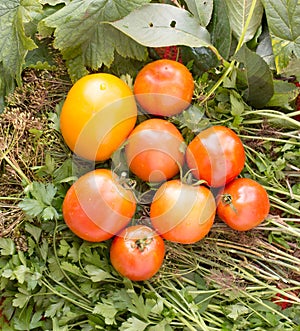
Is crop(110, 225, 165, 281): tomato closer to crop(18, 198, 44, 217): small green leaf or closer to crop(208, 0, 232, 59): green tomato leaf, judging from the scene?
crop(18, 198, 44, 217): small green leaf

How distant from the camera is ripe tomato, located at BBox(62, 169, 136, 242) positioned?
956 millimetres

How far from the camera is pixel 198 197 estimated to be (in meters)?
0.96

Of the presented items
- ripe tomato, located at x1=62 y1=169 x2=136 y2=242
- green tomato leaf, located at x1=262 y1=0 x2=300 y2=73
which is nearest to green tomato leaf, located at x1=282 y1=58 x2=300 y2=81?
green tomato leaf, located at x1=262 y1=0 x2=300 y2=73

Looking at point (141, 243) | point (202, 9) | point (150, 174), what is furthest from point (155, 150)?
point (202, 9)

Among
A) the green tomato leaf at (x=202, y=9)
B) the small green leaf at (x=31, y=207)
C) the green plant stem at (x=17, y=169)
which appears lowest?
the small green leaf at (x=31, y=207)

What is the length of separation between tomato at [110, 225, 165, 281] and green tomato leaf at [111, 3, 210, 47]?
0.31m

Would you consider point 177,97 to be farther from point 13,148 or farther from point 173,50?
point 13,148

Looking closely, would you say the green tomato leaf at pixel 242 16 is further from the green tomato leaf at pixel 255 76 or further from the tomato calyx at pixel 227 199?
the tomato calyx at pixel 227 199

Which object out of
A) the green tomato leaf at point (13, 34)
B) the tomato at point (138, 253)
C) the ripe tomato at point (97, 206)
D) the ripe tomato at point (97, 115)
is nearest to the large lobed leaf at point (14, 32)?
the green tomato leaf at point (13, 34)

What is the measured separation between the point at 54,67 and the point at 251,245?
18.2 inches

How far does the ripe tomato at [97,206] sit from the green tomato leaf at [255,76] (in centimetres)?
27

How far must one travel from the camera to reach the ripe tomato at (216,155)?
97 cm

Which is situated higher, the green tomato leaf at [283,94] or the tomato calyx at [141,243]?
the green tomato leaf at [283,94]

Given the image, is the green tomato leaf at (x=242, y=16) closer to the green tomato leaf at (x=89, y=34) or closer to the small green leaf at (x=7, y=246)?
the green tomato leaf at (x=89, y=34)
